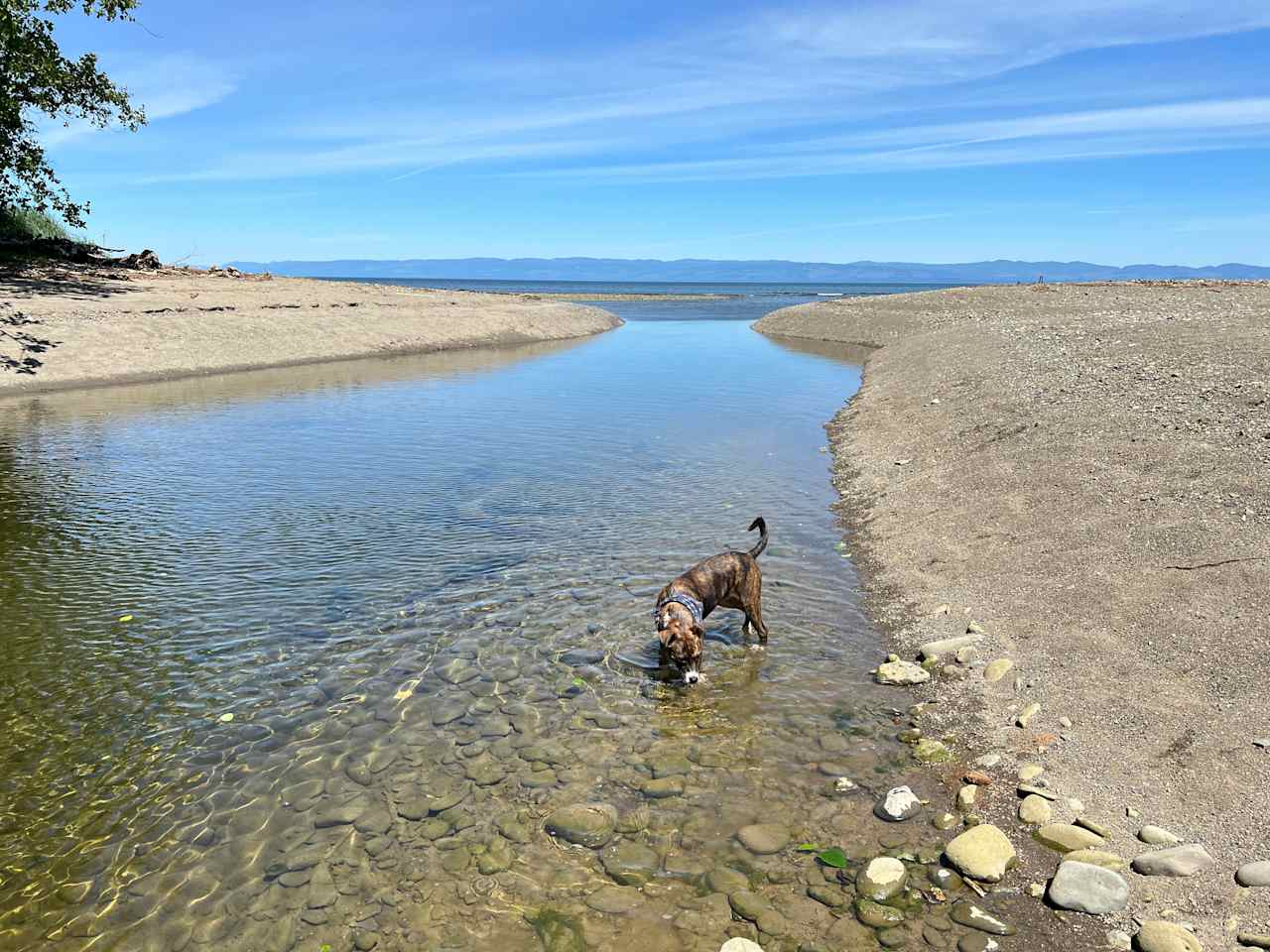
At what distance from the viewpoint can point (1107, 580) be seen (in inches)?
432

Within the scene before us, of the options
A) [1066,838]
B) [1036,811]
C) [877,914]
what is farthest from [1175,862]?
[877,914]

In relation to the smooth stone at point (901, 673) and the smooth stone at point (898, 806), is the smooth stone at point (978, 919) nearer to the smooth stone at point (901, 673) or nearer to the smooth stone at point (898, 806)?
the smooth stone at point (898, 806)

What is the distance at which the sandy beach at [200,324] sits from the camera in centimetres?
3688

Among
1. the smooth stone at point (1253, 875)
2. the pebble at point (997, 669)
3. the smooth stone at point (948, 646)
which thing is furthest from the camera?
the smooth stone at point (948, 646)

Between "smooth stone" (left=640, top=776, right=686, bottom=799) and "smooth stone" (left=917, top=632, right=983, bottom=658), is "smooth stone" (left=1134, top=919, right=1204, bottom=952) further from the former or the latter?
"smooth stone" (left=917, top=632, right=983, bottom=658)

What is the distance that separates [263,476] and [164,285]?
122 feet

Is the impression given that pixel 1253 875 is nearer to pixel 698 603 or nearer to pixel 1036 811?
pixel 1036 811

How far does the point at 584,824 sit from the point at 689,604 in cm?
333

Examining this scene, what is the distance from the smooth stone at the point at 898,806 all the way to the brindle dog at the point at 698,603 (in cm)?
299

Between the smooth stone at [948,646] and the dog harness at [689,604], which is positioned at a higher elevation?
the dog harness at [689,604]

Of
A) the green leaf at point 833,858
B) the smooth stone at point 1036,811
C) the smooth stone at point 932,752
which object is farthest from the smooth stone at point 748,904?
the smooth stone at point 932,752

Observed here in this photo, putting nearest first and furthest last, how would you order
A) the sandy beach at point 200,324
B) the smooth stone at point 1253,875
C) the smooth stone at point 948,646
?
the smooth stone at point 1253,875 → the smooth stone at point 948,646 → the sandy beach at point 200,324

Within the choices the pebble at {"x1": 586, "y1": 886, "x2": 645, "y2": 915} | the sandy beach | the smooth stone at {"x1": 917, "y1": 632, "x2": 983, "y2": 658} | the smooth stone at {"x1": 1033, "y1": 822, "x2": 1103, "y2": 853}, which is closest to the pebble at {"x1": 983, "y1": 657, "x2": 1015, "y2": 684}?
the smooth stone at {"x1": 917, "y1": 632, "x2": 983, "y2": 658}

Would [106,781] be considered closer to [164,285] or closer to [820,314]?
[164,285]
